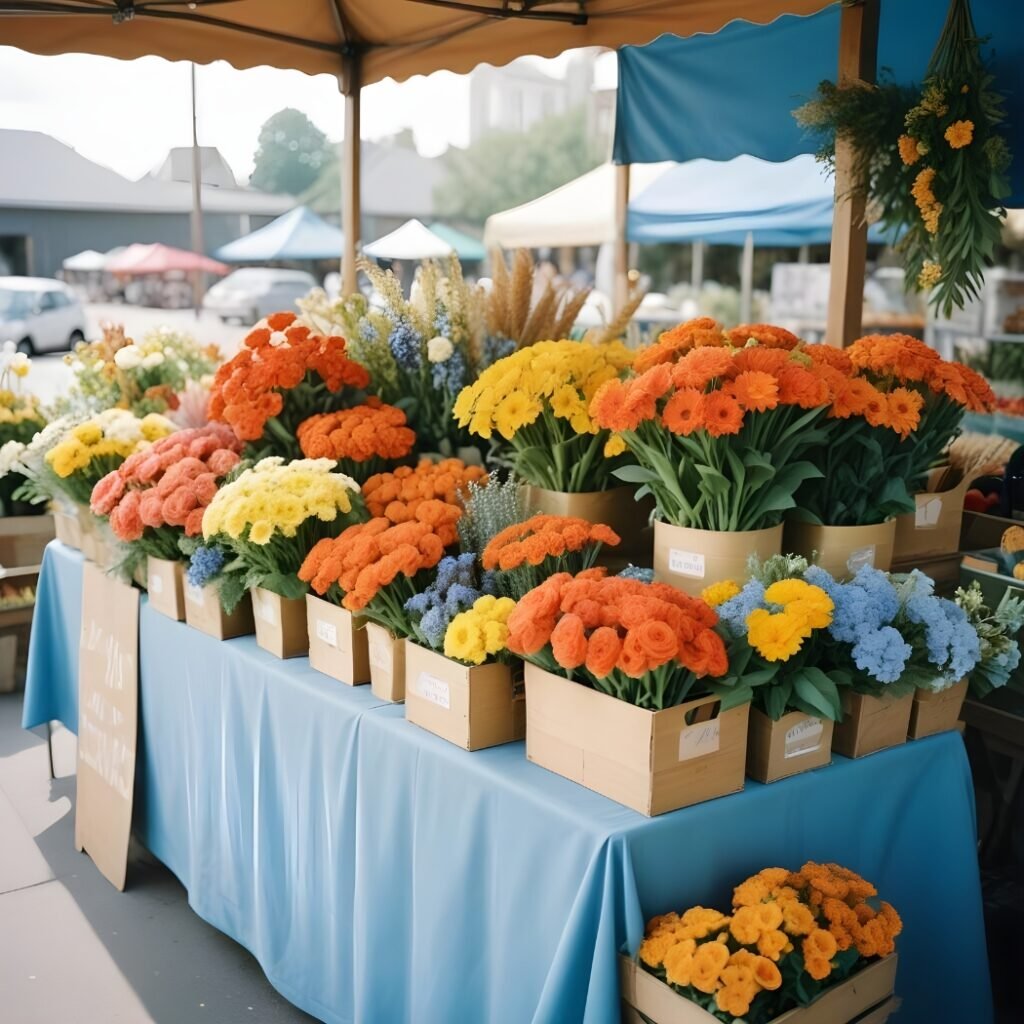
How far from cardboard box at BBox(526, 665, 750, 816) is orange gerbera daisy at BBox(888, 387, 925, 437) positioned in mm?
670

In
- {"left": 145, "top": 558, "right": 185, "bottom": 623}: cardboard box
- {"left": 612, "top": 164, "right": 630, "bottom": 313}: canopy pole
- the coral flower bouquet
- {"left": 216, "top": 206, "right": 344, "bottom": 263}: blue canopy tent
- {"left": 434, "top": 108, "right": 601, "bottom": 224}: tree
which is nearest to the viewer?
the coral flower bouquet

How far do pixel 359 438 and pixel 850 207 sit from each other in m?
1.46

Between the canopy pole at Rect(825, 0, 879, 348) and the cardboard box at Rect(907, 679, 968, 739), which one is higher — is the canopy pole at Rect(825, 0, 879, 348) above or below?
above

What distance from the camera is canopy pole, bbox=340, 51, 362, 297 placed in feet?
13.9

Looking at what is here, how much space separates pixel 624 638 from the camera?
1.57 meters

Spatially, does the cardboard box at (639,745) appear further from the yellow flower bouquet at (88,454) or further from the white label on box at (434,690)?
the yellow flower bouquet at (88,454)

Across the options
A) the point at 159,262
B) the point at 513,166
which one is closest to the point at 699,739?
the point at 159,262

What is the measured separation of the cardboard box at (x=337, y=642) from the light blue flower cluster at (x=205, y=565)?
0.31m

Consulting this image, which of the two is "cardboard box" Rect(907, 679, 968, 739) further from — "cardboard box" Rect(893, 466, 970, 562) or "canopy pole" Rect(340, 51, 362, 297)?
"canopy pole" Rect(340, 51, 362, 297)

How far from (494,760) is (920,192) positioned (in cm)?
178

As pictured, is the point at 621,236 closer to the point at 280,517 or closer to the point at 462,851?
the point at 280,517

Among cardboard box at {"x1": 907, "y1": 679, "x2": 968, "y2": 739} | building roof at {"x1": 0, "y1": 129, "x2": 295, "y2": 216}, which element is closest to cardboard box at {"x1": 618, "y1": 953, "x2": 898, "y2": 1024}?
cardboard box at {"x1": 907, "y1": 679, "x2": 968, "y2": 739}

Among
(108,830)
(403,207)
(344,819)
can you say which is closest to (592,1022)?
(344,819)

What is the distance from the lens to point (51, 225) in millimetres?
29719
